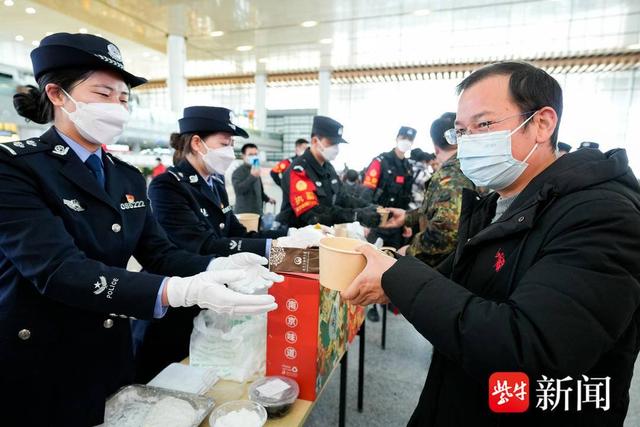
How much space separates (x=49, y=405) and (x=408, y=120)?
11520 millimetres

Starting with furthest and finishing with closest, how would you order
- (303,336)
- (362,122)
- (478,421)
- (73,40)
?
(362,122) < (303,336) < (73,40) < (478,421)

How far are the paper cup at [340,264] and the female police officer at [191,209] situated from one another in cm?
85

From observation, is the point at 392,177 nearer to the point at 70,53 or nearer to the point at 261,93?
the point at 70,53

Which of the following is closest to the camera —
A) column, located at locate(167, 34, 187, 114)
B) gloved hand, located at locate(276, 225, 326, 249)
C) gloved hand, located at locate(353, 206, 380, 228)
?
gloved hand, located at locate(276, 225, 326, 249)

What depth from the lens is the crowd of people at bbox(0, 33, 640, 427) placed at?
2.17 feet

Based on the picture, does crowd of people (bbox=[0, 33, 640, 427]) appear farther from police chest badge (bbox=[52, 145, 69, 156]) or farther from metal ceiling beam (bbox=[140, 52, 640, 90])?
metal ceiling beam (bbox=[140, 52, 640, 90])

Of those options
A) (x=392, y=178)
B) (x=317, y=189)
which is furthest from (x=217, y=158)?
(x=392, y=178)

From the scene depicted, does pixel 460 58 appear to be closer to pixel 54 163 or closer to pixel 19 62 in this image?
pixel 54 163

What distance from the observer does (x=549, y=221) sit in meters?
0.76

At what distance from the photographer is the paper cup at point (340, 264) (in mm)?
902

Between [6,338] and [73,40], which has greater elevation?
[73,40]

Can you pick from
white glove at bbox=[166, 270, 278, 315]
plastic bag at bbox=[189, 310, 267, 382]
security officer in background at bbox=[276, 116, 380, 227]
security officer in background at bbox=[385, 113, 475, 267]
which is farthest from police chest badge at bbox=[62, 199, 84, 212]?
security officer in background at bbox=[276, 116, 380, 227]

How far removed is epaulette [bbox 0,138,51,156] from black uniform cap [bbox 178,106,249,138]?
37.0 inches

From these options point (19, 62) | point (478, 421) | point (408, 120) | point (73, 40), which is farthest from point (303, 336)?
point (19, 62)
